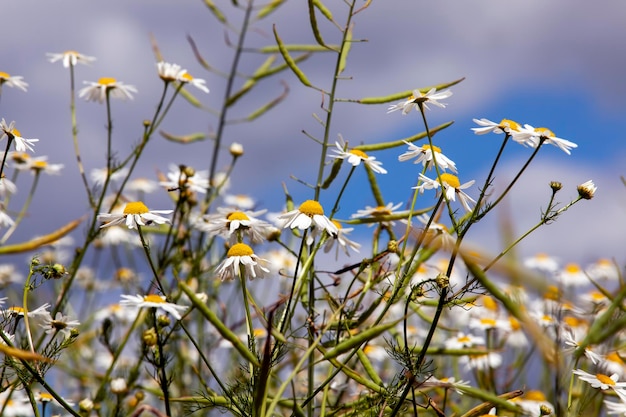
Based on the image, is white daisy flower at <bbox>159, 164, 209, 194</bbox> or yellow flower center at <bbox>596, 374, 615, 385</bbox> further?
white daisy flower at <bbox>159, 164, 209, 194</bbox>

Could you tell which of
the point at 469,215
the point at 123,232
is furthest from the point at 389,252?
the point at 123,232

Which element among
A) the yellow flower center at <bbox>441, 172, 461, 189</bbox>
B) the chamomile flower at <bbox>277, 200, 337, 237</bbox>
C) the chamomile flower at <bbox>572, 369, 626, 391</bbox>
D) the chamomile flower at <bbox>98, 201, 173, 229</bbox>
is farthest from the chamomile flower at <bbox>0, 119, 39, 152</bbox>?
the chamomile flower at <bbox>572, 369, 626, 391</bbox>

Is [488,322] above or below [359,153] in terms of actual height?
below

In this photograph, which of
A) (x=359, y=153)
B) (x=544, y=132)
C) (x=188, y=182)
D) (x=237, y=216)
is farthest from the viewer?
(x=188, y=182)

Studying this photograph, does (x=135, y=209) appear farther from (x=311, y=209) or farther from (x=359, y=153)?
(x=359, y=153)

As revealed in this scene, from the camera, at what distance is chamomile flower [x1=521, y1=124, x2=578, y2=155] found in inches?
63.0

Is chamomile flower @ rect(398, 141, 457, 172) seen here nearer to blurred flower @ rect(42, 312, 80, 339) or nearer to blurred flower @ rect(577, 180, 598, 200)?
blurred flower @ rect(577, 180, 598, 200)

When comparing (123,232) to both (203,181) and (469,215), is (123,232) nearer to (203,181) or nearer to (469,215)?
(203,181)

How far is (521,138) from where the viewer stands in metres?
1.57

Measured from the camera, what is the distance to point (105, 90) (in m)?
2.75

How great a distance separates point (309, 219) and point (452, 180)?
38cm

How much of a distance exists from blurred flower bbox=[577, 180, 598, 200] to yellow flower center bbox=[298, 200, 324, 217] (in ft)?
2.02

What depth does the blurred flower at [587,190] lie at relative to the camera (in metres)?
1.63

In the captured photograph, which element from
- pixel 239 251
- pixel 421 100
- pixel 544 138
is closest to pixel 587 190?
pixel 544 138
